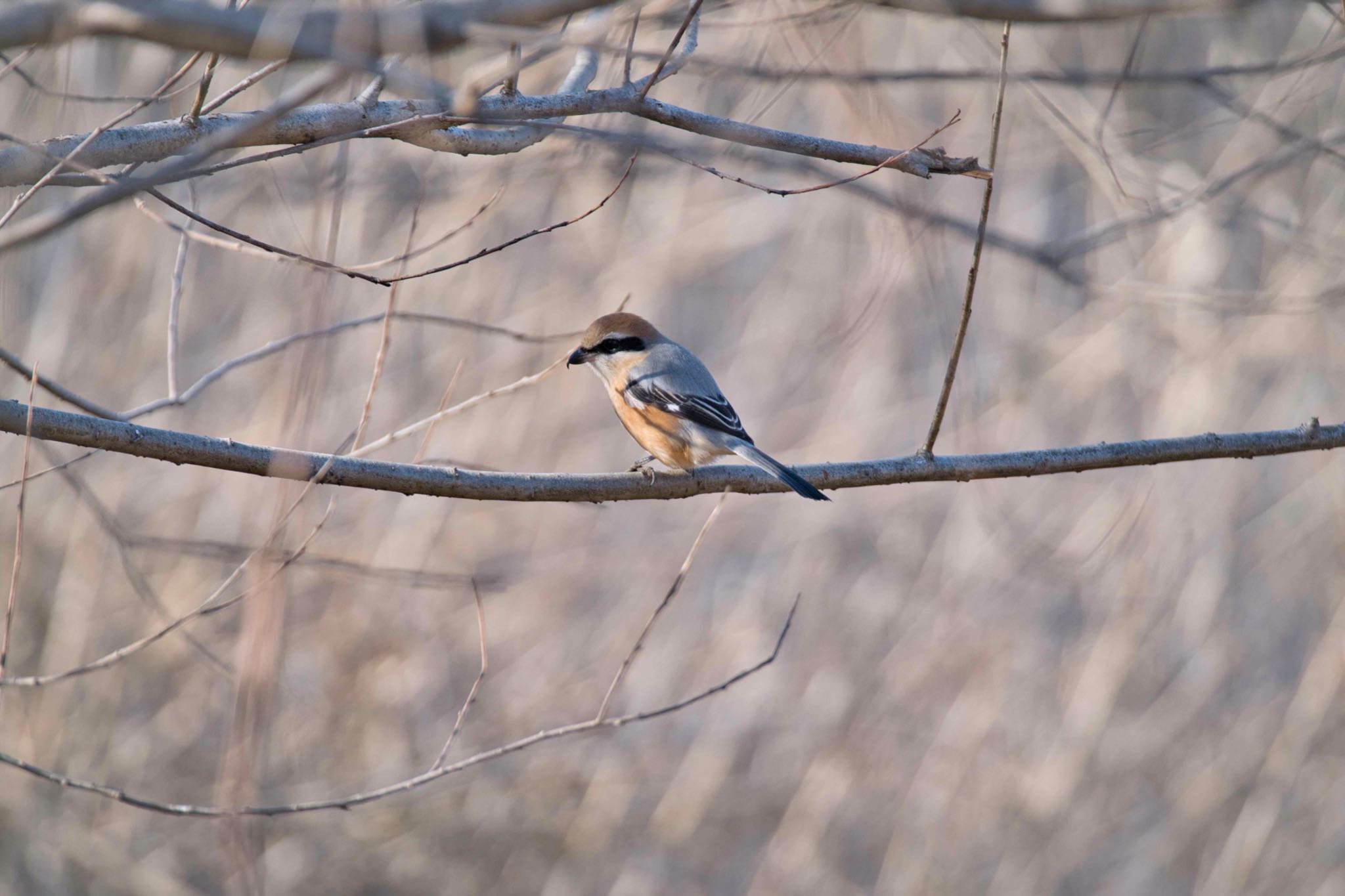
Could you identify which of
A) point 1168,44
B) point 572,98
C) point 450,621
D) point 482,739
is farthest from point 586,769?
point 1168,44

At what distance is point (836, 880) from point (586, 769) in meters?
1.54

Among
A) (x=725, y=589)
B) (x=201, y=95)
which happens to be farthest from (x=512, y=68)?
(x=725, y=589)

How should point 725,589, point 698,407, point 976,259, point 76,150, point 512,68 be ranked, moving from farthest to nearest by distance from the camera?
1. point 725,589
2. point 698,407
3. point 976,259
4. point 76,150
5. point 512,68

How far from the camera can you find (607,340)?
4.09m

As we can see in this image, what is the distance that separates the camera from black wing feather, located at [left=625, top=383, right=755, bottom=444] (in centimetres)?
358

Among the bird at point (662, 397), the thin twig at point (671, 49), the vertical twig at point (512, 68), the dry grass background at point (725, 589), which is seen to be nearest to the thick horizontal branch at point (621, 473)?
the bird at point (662, 397)

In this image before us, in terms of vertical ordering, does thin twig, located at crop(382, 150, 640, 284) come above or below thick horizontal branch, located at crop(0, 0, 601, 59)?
above

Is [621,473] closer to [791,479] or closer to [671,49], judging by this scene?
[791,479]

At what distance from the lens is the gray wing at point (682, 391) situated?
11.8 ft

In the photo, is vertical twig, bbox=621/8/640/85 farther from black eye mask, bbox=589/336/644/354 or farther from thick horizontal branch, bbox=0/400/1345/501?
black eye mask, bbox=589/336/644/354

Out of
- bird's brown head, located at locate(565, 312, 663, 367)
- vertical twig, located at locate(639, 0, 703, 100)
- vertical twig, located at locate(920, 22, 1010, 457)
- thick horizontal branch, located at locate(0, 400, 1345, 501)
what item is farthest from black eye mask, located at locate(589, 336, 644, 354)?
vertical twig, located at locate(639, 0, 703, 100)

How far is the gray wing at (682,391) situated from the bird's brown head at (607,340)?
0.11 metres

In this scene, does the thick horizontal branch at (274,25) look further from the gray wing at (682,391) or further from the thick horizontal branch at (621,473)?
the gray wing at (682,391)

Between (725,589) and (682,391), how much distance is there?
2.58 m
